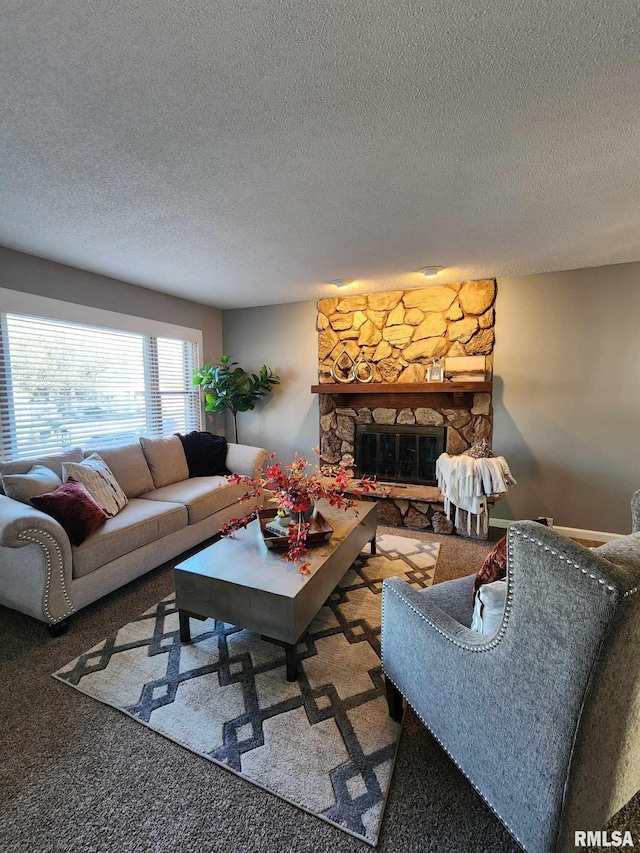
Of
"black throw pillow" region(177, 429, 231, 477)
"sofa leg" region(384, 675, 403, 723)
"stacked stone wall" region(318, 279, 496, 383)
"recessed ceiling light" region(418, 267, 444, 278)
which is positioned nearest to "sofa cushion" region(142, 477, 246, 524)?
"black throw pillow" region(177, 429, 231, 477)

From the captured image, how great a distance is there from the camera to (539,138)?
4.97ft

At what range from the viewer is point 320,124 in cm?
143

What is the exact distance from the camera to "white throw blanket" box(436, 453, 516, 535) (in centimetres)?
305

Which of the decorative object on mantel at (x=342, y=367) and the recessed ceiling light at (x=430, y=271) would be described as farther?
the decorative object on mantel at (x=342, y=367)

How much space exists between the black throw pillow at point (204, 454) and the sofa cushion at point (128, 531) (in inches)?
31.1

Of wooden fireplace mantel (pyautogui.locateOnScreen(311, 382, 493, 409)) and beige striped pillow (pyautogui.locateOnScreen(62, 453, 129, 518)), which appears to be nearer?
beige striped pillow (pyautogui.locateOnScreen(62, 453, 129, 518))

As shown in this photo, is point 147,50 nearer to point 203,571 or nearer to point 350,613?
point 203,571

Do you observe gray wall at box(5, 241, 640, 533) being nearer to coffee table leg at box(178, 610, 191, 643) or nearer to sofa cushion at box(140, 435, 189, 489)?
sofa cushion at box(140, 435, 189, 489)

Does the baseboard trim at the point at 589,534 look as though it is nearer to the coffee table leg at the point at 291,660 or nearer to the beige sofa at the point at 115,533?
the coffee table leg at the point at 291,660

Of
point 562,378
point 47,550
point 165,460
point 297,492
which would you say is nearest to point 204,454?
point 165,460

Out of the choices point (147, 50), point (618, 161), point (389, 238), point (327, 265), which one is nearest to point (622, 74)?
point (618, 161)

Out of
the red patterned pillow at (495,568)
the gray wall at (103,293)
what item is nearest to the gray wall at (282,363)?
the gray wall at (103,293)

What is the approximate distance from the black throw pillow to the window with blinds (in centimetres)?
56

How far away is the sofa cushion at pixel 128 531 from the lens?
216cm
